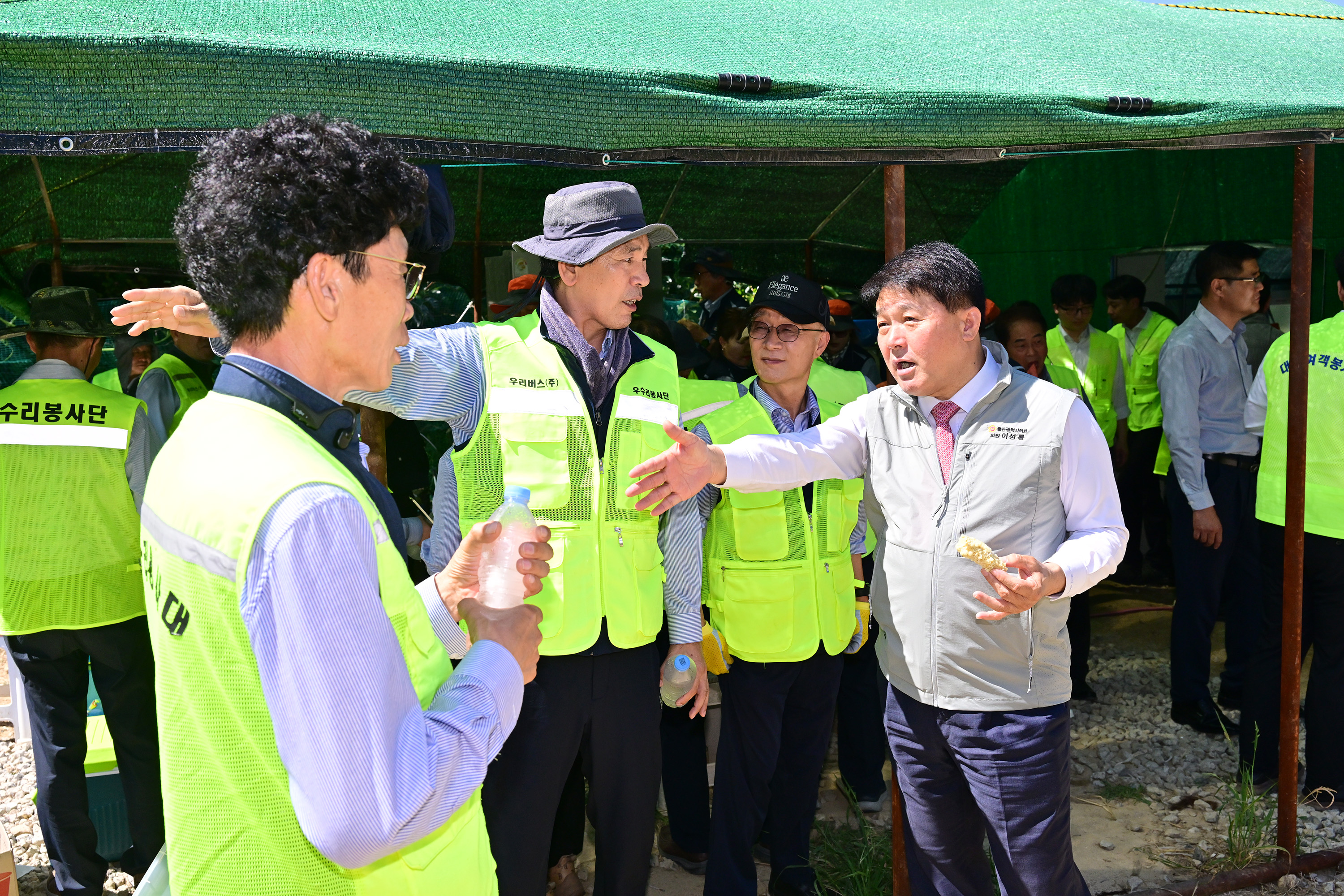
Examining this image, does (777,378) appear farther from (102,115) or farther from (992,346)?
(102,115)

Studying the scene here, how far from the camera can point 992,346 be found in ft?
8.98

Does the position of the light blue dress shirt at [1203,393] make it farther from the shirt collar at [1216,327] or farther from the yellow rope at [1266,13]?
the yellow rope at [1266,13]

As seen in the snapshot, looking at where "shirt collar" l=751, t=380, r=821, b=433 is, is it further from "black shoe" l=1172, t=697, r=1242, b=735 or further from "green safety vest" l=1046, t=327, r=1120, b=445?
"green safety vest" l=1046, t=327, r=1120, b=445

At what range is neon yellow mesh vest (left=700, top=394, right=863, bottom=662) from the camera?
3.27 meters

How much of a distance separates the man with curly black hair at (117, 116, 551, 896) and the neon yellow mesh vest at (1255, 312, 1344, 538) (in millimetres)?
3597

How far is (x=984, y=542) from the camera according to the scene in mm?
2463

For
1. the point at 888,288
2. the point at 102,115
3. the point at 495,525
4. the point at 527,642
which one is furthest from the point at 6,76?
the point at 888,288

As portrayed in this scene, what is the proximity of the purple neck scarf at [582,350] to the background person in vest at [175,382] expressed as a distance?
135cm

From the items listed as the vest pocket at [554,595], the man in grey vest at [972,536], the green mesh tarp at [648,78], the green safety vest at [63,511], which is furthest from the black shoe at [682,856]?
the green mesh tarp at [648,78]

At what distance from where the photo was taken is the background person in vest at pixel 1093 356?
661 centimetres

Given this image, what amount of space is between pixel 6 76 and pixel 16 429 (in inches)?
79.5

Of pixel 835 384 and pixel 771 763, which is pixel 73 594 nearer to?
pixel 771 763

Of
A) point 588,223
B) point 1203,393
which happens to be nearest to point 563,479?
point 588,223

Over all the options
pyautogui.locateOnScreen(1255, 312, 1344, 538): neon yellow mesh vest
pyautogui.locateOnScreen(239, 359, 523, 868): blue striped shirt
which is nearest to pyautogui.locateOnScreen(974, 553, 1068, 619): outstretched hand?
pyautogui.locateOnScreen(239, 359, 523, 868): blue striped shirt
